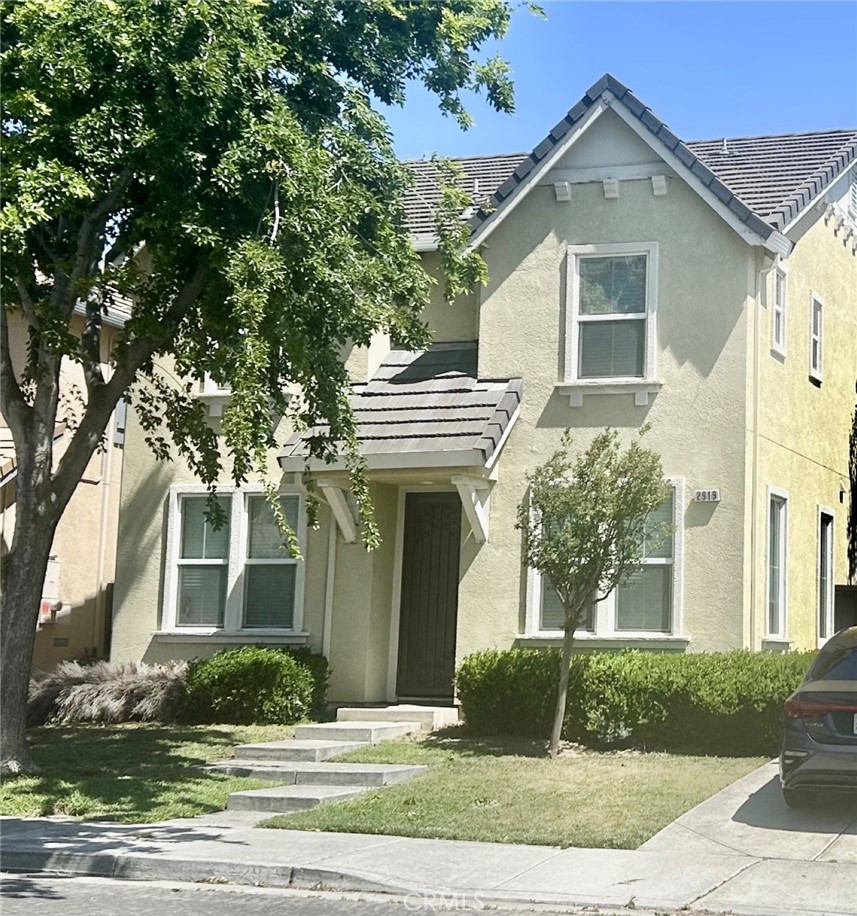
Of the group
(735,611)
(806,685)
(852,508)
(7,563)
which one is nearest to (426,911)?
(806,685)

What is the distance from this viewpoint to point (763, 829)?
1134 cm

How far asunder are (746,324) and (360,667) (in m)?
6.43

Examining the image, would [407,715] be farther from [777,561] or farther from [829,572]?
[829,572]

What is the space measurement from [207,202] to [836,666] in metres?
7.06

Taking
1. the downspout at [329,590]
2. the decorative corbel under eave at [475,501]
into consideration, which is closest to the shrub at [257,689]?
the downspout at [329,590]

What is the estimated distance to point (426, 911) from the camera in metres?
8.91

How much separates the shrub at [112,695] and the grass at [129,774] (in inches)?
16.0

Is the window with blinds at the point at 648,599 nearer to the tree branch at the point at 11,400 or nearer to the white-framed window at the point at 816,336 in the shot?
the white-framed window at the point at 816,336

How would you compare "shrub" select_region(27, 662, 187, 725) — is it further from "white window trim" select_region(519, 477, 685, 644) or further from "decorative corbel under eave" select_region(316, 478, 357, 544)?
"white window trim" select_region(519, 477, 685, 644)

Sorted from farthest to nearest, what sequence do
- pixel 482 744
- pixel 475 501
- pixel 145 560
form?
pixel 145 560 → pixel 475 501 → pixel 482 744

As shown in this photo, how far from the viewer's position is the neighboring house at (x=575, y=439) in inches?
664

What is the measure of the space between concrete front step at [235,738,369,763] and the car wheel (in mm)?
5011

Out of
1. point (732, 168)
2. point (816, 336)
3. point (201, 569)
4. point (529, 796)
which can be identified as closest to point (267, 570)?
point (201, 569)

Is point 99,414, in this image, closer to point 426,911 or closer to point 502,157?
point 426,911
